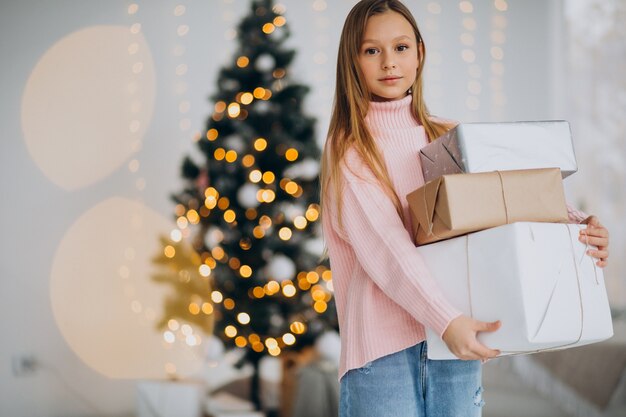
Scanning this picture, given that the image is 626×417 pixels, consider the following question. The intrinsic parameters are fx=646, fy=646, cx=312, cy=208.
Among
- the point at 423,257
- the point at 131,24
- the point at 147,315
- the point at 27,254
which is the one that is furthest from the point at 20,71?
the point at 423,257

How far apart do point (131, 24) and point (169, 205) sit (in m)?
1.02

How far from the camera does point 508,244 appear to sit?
906 mm

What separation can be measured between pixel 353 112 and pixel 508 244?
0.40m

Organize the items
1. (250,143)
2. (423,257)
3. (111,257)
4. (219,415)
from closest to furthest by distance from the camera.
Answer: (423,257) → (250,143) → (219,415) → (111,257)

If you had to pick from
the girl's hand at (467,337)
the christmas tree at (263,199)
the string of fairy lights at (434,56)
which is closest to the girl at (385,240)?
the girl's hand at (467,337)

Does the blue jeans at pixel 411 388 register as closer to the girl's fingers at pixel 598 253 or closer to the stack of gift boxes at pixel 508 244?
the stack of gift boxes at pixel 508 244

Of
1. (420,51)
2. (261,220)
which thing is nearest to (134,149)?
(261,220)

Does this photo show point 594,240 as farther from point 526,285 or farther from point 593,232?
point 526,285

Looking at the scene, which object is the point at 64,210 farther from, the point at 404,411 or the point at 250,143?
the point at 404,411

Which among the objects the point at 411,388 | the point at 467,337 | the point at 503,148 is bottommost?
the point at 411,388

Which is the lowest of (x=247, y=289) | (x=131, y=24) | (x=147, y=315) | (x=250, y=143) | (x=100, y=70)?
(x=147, y=315)

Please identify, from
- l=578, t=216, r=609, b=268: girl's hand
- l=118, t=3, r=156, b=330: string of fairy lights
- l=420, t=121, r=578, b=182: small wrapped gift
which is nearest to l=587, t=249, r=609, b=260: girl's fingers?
l=578, t=216, r=609, b=268: girl's hand

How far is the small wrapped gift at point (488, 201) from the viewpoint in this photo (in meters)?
0.93

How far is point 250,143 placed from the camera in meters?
2.70
